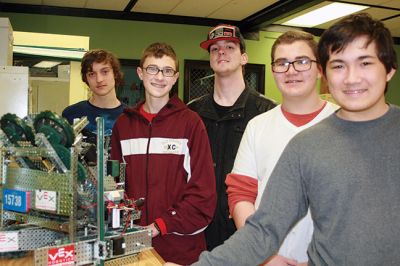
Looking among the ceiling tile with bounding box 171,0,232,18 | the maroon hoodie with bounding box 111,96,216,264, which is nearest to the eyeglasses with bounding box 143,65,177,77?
the maroon hoodie with bounding box 111,96,216,264

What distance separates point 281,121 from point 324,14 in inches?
188

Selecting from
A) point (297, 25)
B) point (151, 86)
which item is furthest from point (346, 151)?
point (297, 25)

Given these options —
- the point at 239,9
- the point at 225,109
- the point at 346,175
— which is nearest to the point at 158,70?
the point at 225,109

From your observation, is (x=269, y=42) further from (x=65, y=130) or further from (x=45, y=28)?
(x=65, y=130)

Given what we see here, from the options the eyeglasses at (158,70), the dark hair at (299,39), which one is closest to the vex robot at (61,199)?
the eyeglasses at (158,70)

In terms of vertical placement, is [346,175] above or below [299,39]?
below

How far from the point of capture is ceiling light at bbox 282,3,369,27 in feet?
18.1

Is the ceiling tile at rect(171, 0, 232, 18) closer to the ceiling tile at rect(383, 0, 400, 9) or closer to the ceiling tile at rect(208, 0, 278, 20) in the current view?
the ceiling tile at rect(208, 0, 278, 20)

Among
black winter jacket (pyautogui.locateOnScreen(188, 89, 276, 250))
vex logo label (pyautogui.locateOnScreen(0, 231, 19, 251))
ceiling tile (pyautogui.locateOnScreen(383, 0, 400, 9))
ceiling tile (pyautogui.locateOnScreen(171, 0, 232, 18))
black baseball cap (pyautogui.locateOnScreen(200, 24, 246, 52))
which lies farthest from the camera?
ceiling tile (pyautogui.locateOnScreen(171, 0, 232, 18))

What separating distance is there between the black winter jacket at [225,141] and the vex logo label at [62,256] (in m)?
1.02

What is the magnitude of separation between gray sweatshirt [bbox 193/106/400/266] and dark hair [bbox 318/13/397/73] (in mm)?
168

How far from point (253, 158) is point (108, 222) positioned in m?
0.64

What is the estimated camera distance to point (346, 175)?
1.19 meters

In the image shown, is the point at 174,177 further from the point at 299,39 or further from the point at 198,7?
the point at 198,7
